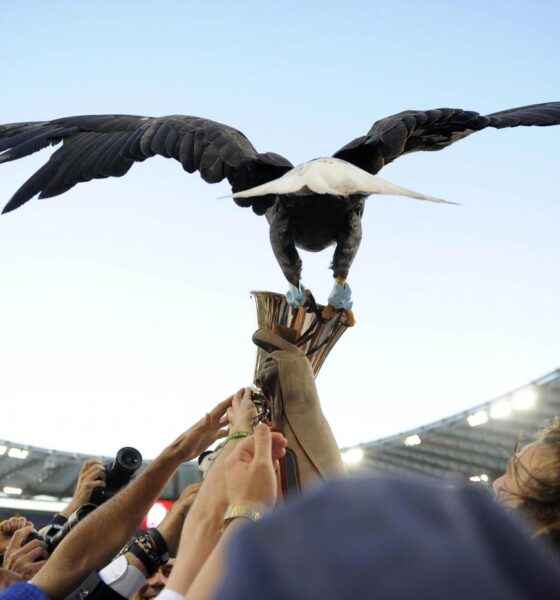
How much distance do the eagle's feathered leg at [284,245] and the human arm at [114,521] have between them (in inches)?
23.1

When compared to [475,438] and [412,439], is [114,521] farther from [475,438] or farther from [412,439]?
[475,438]

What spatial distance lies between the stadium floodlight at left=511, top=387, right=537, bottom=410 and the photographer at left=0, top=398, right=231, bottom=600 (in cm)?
1135

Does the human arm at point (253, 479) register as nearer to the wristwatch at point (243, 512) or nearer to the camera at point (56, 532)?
the wristwatch at point (243, 512)

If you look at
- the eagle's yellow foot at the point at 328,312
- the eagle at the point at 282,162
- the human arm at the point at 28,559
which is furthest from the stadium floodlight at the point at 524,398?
the human arm at the point at 28,559

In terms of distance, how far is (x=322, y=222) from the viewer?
2.48m

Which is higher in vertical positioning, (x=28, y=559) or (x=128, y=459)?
(x=128, y=459)

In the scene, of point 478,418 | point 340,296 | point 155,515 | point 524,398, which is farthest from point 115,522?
point 478,418

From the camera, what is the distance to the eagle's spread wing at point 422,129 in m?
2.69

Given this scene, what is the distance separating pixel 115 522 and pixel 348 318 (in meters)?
0.88

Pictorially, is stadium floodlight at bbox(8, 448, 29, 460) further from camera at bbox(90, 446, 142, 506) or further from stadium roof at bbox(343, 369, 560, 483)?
camera at bbox(90, 446, 142, 506)

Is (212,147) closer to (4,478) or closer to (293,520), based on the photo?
(293,520)

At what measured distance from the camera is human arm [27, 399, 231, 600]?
61.6 inches

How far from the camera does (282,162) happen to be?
8.48ft

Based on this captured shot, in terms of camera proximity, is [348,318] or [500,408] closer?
[348,318]
